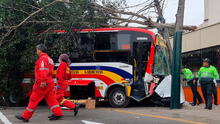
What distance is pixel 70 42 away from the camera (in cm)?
1229

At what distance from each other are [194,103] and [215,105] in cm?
79

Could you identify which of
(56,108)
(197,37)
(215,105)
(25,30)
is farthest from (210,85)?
(197,37)

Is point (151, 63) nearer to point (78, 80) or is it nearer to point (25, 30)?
point (78, 80)

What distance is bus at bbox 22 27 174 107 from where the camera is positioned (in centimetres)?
1247

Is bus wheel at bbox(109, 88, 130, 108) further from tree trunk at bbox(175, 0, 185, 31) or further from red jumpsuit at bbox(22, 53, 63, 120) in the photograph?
red jumpsuit at bbox(22, 53, 63, 120)

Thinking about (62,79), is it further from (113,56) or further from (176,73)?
(176,73)

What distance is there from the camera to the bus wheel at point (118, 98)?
12.6m

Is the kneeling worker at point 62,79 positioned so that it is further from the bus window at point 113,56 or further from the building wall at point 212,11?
the building wall at point 212,11

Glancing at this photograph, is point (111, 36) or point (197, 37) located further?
point (197, 37)

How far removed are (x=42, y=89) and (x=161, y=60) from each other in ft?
19.3

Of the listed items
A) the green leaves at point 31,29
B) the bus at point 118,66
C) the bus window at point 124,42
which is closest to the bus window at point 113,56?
the bus at point 118,66

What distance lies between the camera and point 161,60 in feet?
42.1

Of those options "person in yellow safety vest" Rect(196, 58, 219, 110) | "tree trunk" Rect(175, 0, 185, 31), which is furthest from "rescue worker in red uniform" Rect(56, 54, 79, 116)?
"person in yellow safety vest" Rect(196, 58, 219, 110)

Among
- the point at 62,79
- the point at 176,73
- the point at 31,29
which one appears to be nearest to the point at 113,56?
the point at 176,73
